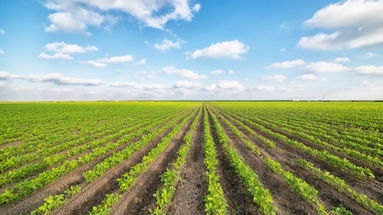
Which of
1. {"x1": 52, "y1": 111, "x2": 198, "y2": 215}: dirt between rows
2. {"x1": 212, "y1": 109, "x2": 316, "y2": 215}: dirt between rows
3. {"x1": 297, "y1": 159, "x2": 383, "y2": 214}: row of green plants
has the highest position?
{"x1": 297, "y1": 159, "x2": 383, "y2": 214}: row of green plants

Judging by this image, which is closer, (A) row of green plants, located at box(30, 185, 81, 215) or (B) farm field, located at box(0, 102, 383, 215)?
(A) row of green plants, located at box(30, 185, 81, 215)

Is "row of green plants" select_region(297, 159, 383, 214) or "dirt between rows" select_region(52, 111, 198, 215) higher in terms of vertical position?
"row of green plants" select_region(297, 159, 383, 214)

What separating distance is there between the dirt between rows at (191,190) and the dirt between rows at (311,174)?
451 centimetres

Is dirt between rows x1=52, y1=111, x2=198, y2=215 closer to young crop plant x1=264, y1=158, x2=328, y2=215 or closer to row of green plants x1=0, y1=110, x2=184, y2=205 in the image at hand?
row of green plants x1=0, y1=110, x2=184, y2=205

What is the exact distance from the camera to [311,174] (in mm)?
7254

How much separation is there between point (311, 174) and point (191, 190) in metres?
6.10

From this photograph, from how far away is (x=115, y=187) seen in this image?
6.21 metres

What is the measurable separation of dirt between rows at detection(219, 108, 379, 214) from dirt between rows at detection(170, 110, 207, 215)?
4510 millimetres

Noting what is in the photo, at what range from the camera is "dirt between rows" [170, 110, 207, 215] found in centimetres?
507

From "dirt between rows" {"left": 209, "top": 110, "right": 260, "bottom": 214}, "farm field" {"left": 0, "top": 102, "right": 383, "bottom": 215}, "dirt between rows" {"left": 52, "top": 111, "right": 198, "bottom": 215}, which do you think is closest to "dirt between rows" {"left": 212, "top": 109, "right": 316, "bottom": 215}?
"farm field" {"left": 0, "top": 102, "right": 383, "bottom": 215}

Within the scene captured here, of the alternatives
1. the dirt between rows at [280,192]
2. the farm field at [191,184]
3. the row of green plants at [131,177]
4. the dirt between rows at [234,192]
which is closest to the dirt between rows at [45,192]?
the farm field at [191,184]

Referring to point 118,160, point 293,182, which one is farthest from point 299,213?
point 118,160

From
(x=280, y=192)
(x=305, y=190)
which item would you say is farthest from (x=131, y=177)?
(x=305, y=190)

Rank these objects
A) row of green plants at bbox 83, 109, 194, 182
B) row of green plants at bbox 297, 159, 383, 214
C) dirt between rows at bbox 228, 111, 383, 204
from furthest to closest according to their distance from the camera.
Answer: row of green plants at bbox 83, 109, 194, 182 < dirt between rows at bbox 228, 111, 383, 204 < row of green plants at bbox 297, 159, 383, 214
